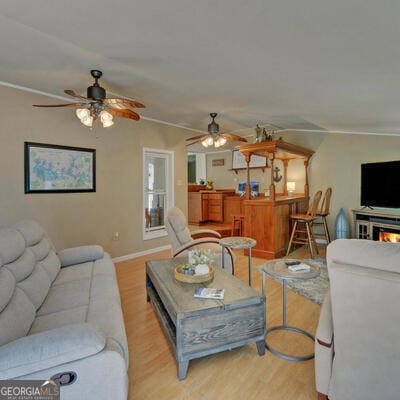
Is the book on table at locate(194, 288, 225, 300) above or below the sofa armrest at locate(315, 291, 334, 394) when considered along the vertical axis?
above

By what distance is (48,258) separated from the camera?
8.05 feet

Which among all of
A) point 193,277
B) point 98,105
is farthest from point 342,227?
point 98,105

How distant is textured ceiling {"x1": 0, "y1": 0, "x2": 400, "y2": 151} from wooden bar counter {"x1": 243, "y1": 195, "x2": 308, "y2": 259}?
5.52ft

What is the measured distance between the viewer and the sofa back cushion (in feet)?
4.91

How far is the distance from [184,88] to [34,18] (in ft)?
5.47

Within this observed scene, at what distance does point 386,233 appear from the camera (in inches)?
166

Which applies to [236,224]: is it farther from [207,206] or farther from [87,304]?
[87,304]

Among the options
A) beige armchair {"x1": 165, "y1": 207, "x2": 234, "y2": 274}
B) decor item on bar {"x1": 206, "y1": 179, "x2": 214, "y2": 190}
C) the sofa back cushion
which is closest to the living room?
beige armchair {"x1": 165, "y1": 207, "x2": 234, "y2": 274}

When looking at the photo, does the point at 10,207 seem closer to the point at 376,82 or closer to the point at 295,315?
the point at 295,315

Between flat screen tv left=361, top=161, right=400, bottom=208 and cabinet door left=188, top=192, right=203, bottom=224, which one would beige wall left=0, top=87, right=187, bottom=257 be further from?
flat screen tv left=361, top=161, right=400, bottom=208

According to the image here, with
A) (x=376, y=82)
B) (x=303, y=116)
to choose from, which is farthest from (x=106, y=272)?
(x=303, y=116)

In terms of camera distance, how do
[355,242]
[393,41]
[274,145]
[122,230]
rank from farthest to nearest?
1. [122,230]
2. [274,145]
3. [393,41]
4. [355,242]

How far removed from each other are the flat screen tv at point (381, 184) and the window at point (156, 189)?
12.2 feet

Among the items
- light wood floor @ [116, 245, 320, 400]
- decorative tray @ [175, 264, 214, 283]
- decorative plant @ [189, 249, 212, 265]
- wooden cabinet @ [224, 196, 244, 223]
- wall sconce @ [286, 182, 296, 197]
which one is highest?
wall sconce @ [286, 182, 296, 197]
